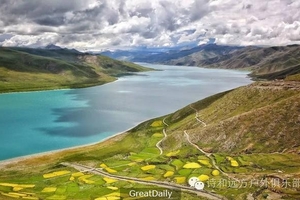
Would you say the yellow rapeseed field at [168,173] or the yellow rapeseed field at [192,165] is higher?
the yellow rapeseed field at [192,165]

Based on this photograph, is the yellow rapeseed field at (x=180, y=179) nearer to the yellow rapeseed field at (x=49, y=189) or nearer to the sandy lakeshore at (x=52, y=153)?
the yellow rapeseed field at (x=49, y=189)

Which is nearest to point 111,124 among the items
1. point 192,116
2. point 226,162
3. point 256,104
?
point 192,116

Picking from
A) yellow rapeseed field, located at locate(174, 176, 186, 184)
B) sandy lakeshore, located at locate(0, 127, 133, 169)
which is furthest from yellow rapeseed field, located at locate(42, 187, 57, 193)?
sandy lakeshore, located at locate(0, 127, 133, 169)

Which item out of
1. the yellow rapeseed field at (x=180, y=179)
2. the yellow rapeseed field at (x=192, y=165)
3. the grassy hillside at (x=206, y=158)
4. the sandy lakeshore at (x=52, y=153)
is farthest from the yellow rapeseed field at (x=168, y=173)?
the sandy lakeshore at (x=52, y=153)

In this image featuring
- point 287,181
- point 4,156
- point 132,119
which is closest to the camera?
point 287,181

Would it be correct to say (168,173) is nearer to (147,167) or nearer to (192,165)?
(192,165)

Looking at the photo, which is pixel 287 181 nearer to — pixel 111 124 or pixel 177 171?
pixel 177 171

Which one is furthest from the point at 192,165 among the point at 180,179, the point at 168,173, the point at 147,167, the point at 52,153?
the point at 52,153

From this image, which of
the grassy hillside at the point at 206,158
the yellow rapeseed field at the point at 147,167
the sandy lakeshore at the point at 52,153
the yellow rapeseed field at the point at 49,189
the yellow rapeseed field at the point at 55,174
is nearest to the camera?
the grassy hillside at the point at 206,158

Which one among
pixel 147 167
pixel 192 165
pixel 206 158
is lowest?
pixel 147 167
